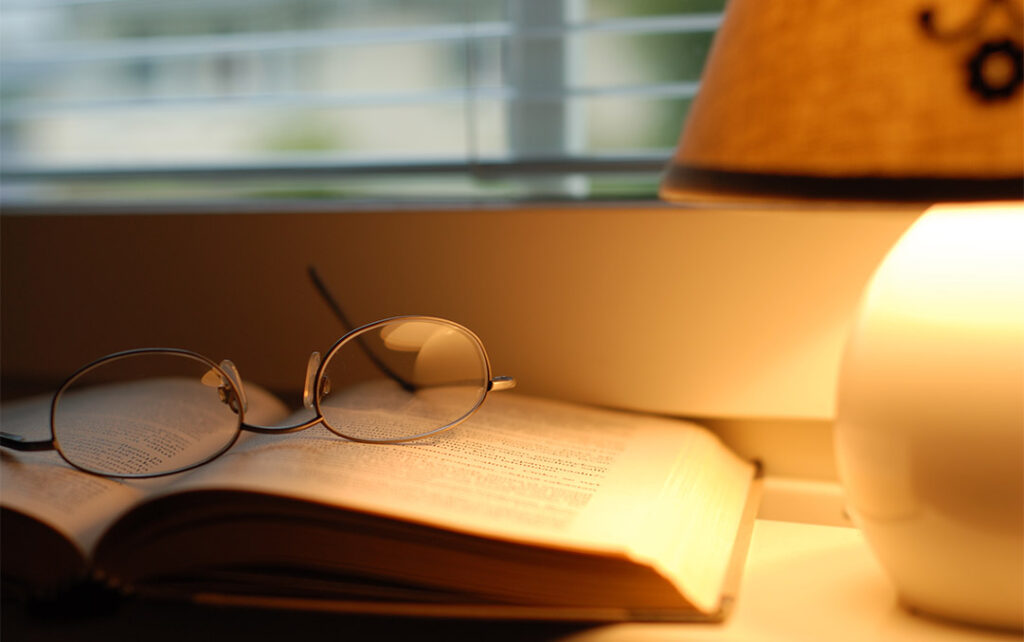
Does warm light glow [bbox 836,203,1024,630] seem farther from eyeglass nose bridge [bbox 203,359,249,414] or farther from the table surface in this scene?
eyeglass nose bridge [bbox 203,359,249,414]

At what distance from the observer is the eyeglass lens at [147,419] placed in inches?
23.9

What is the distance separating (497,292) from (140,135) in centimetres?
50

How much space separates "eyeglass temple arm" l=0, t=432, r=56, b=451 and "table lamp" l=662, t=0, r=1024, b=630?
0.44 metres

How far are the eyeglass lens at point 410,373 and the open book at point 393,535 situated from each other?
0.07 m

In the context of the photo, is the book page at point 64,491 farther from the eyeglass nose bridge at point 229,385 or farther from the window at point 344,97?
the window at point 344,97

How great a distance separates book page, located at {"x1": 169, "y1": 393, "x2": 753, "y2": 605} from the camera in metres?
0.47

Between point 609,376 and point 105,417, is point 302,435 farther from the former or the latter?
point 609,376

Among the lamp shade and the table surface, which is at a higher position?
the lamp shade

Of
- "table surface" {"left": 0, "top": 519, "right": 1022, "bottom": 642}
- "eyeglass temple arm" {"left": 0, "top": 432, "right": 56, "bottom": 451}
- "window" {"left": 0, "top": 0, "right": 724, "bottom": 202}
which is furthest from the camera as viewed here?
"window" {"left": 0, "top": 0, "right": 724, "bottom": 202}

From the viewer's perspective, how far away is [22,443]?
61cm

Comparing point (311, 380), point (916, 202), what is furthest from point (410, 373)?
point (916, 202)

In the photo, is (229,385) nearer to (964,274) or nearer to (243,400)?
(243,400)

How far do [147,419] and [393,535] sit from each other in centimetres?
28

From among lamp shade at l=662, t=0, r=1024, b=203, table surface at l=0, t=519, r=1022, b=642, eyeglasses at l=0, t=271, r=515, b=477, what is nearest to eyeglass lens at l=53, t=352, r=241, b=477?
eyeglasses at l=0, t=271, r=515, b=477
